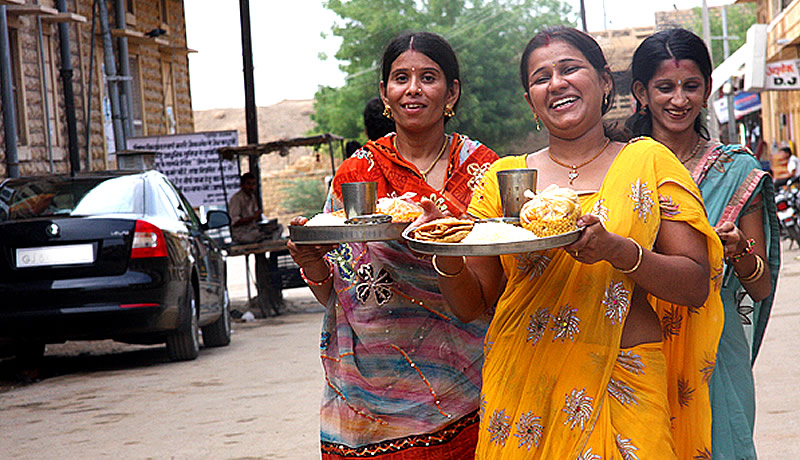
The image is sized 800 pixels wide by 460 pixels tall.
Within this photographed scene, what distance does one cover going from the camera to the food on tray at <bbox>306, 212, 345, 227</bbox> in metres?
2.92

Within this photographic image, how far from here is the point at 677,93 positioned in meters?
3.49

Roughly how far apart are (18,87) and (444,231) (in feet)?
49.2

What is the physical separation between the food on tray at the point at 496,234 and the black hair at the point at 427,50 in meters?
1.12

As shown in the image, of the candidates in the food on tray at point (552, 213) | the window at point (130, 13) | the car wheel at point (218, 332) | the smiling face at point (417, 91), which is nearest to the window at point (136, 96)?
the window at point (130, 13)

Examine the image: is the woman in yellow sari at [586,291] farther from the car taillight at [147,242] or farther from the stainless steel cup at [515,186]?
the car taillight at [147,242]

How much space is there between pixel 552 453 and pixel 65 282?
6.45 meters

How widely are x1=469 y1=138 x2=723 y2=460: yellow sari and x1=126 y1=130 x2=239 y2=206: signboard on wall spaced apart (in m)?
13.2

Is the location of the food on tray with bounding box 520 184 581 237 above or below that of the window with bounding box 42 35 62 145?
below

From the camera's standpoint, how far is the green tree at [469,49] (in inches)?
1677

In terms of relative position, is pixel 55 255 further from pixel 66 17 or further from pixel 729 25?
pixel 729 25

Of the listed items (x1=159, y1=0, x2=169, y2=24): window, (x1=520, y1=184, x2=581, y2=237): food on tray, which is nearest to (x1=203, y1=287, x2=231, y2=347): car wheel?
(x1=520, y1=184, x2=581, y2=237): food on tray

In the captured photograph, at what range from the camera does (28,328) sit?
326 inches

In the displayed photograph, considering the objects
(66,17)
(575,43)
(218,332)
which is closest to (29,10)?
(66,17)

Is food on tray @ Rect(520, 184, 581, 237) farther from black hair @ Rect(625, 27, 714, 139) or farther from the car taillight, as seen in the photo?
the car taillight
